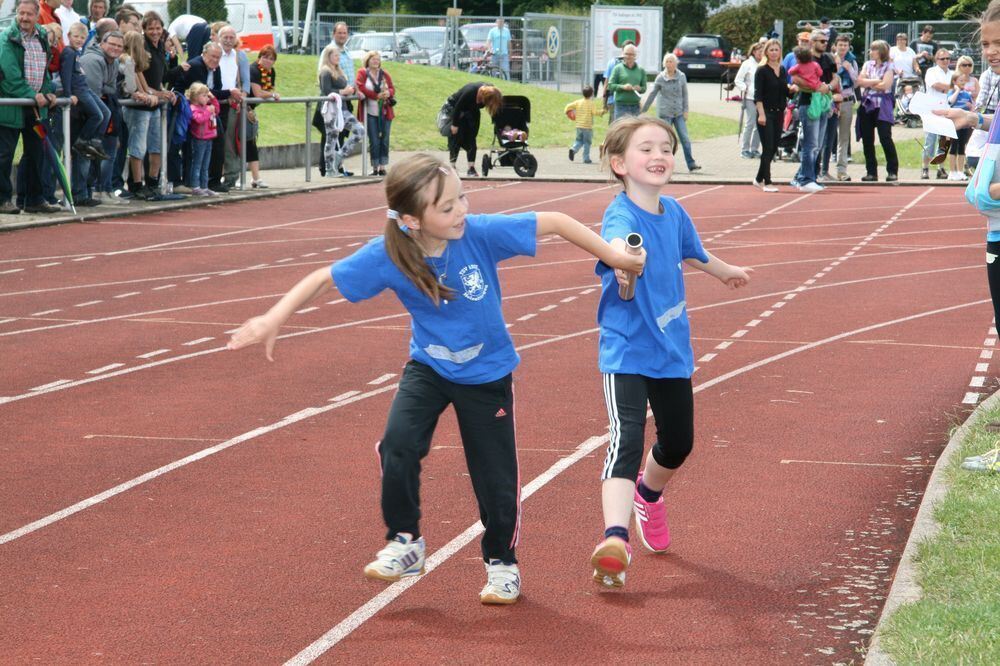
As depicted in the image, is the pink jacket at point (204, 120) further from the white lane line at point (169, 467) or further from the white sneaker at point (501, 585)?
the white sneaker at point (501, 585)

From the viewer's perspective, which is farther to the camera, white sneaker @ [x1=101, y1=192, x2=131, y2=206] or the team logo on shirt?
white sneaker @ [x1=101, y1=192, x2=131, y2=206]

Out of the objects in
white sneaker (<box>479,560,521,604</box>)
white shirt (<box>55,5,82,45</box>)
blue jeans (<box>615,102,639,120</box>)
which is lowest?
white sneaker (<box>479,560,521,604</box>)

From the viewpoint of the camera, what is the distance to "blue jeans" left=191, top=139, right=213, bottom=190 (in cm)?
1997

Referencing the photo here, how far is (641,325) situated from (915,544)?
49.9 inches

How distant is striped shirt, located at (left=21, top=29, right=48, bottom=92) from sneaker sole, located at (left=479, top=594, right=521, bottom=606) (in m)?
12.7

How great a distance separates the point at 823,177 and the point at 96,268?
14371 millimetres

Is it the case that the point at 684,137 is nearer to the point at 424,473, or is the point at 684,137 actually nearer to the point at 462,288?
the point at 424,473

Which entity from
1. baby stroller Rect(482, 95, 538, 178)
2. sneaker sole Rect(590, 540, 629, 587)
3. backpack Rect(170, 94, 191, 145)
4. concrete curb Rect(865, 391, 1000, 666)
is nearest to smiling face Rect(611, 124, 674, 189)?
sneaker sole Rect(590, 540, 629, 587)

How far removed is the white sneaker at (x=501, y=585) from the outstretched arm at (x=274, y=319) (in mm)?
1054

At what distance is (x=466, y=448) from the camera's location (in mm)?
5102

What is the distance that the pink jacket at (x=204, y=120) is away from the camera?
19.5 meters

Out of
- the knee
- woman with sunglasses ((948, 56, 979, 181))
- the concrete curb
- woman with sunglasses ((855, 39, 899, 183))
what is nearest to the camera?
the concrete curb

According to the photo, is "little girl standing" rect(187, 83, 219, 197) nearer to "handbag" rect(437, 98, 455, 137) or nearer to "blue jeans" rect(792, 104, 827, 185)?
"handbag" rect(437, 98, 455, 137)

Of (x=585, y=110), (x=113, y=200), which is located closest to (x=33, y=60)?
(x=113, y=200)
